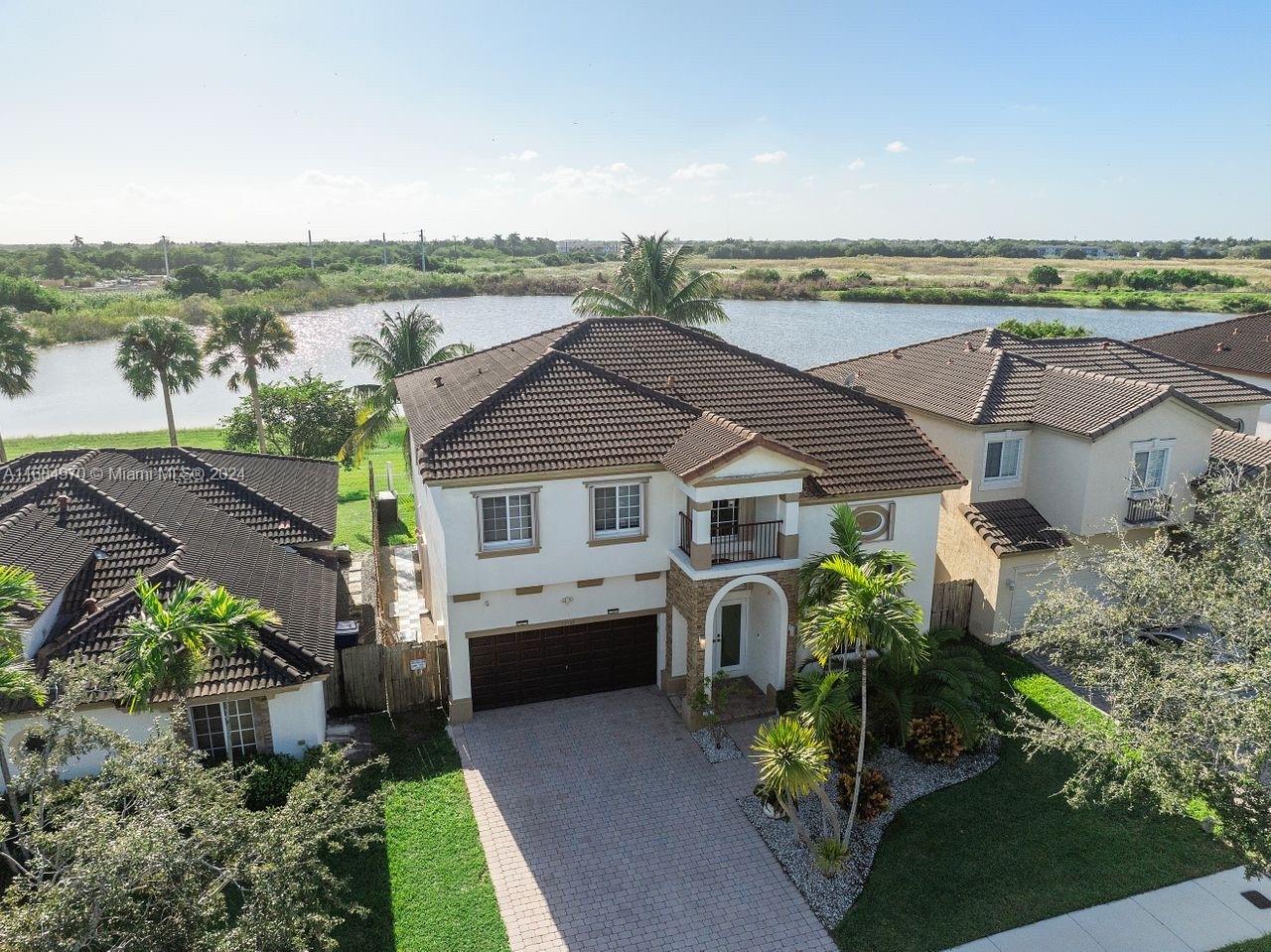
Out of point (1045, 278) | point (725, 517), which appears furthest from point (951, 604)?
point (1045, 278)

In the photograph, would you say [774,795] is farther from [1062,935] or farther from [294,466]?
[294,466]

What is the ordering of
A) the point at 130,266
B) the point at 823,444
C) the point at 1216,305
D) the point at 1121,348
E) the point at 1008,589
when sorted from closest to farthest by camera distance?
the point at 823,444 < the point at 1008,589 < the point at 1121,348 < the point at 1216,305 < the point at 130,266

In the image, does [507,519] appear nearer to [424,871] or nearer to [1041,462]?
[424,871]

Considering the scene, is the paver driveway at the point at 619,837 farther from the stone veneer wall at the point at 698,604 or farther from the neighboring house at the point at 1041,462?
the neighboring house at the point at 1041,462

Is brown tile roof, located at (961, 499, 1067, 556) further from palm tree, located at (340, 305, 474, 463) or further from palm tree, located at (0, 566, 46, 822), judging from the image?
palm tree, located at (340, 305, 474, 463)

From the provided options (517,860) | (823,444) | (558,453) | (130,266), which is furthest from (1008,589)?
(130,266)

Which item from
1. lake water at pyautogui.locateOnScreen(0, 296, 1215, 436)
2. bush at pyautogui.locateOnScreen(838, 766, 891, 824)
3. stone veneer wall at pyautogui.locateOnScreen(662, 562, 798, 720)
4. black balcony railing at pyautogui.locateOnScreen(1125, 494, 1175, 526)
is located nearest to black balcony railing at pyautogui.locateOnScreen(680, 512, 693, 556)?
stone veneer wall at pyautogui.locateOnScreen(662, 562, 798, 720)

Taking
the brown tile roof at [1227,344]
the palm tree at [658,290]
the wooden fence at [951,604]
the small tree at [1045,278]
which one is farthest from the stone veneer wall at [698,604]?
the small tree at [1045,278]
